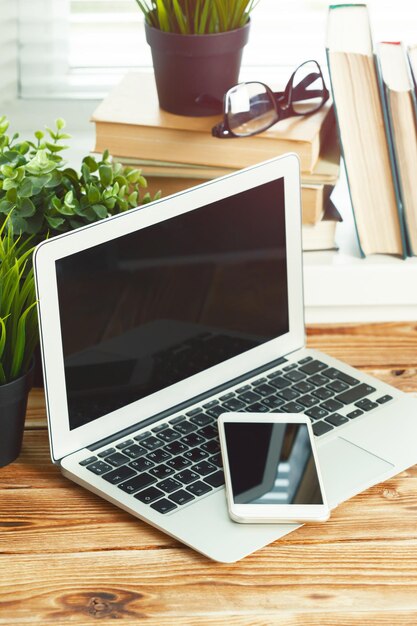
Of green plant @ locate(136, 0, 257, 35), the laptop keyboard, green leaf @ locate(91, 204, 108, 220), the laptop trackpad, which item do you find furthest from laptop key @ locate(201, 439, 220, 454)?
green plant @ locate(136, 0, 257, 35)

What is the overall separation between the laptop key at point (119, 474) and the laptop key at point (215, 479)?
0.07m

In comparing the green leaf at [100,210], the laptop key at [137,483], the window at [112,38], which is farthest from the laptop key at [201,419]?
the window at [112,38]

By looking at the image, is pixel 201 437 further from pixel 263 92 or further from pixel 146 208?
pixel 263 92

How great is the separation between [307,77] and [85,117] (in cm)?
43

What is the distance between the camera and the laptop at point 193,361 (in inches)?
34.5

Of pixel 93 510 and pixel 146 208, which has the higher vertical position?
pixel 146 208

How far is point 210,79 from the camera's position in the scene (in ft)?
3.73

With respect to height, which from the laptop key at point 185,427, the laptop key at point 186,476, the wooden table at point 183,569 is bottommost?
the wooden table at point 183,569

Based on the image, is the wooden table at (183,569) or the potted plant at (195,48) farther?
the potted plant at (195,48)

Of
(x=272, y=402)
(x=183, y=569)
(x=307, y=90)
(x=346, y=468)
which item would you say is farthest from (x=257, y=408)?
(x=307, y=90)

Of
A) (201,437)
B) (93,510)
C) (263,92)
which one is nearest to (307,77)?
(263,92)

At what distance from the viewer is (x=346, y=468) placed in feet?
3.03

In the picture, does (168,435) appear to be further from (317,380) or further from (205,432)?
(317,380)

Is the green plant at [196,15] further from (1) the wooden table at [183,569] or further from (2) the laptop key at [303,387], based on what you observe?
(1) the wooden table at [183,569]
